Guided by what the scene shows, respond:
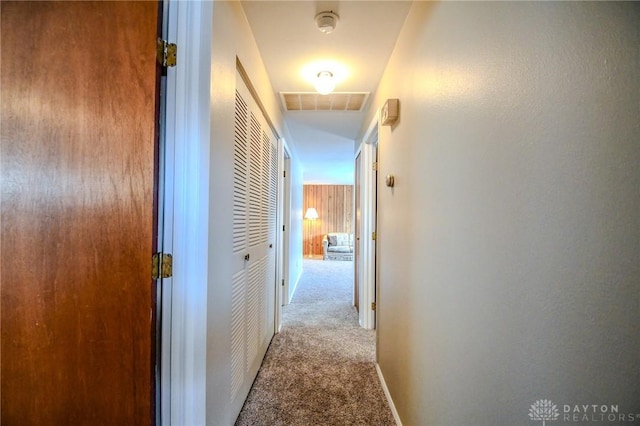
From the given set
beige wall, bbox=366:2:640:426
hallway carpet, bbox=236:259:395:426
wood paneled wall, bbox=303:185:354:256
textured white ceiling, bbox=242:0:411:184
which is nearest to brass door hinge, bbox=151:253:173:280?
beige wall, bbox=366:2:640:426

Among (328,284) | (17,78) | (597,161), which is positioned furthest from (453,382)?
(328,284)

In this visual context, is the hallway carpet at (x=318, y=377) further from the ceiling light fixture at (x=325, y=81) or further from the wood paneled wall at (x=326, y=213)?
the wood paneled wall at (x=326, y=213)

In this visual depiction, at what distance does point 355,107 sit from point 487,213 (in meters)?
2.45

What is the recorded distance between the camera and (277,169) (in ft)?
9.41

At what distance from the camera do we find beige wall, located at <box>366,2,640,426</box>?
19.7 inches

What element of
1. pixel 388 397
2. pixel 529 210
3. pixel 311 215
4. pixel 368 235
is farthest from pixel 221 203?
pixel 311 215

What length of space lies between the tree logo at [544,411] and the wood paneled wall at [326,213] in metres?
8.30

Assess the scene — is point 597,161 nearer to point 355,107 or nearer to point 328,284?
point 355,107

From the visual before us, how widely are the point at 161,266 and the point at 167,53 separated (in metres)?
0.75

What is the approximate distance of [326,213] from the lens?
9.05 metres

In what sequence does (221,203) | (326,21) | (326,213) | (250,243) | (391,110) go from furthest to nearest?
(326,213), (250,243), (391,110), (326,21), (221,203)

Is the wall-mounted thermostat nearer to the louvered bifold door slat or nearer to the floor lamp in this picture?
the louvered bifold door slat

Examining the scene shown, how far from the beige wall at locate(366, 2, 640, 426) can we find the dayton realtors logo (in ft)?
0.04

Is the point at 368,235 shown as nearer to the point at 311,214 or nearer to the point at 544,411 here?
the point at 544,411
